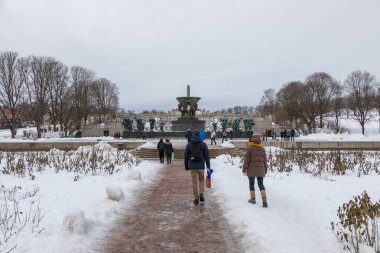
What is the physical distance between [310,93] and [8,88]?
46.6 meters

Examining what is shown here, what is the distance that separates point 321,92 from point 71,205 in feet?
191

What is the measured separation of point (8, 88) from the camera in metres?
45.3

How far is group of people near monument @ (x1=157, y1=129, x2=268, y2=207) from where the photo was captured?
8375mm

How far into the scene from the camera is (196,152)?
29.5 feet

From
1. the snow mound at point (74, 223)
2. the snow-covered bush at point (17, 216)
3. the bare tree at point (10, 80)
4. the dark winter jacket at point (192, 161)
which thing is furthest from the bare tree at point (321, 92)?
the snow mound at point (74, 223)

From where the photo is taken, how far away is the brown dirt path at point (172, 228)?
5.84 meters

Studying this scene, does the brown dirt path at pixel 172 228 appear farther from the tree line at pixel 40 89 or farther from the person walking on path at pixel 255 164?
the tree line at pixel 40 89

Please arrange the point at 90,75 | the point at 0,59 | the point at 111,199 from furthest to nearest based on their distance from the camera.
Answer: the point at 90,75 < the point at 0,59 < the point at 111,199

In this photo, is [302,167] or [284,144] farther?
[284,144]

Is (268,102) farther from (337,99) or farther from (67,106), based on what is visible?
(67,106)

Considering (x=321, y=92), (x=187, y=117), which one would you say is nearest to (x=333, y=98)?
(x=321, y=92)

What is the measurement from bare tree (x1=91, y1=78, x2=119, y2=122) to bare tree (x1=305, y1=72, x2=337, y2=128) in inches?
1503

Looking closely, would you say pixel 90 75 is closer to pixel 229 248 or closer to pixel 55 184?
pixel 55 184

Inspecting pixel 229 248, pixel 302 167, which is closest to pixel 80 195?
pixel 229 248
